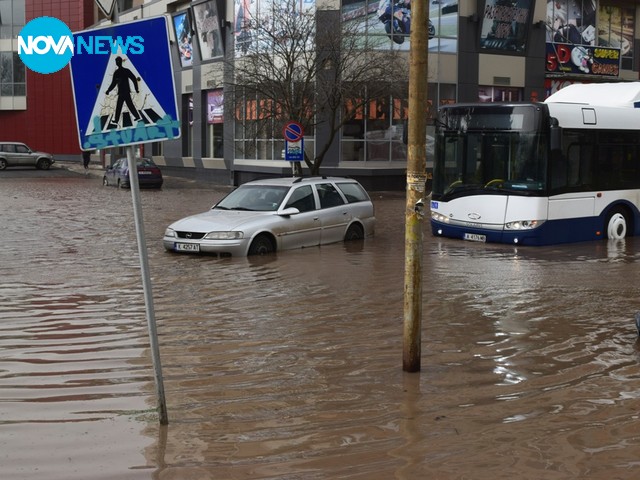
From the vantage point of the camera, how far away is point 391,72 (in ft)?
108

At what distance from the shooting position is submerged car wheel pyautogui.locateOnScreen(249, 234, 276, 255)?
16.0m

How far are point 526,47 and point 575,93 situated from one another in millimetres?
22065

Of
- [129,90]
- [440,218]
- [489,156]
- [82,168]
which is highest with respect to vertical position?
[129,90]

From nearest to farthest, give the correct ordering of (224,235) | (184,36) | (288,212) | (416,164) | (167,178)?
(416,164) < (224,235) < (288,212) < (184,36) < (167,178)

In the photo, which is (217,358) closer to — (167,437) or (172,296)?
(167,437)

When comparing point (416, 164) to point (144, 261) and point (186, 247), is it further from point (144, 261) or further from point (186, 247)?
point (186, 247)

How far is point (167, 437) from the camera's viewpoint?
6.03 m

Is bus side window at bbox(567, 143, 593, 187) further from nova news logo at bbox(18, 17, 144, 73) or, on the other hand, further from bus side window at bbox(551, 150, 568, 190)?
nova news logo at bbox(18, 17, 144, 73)

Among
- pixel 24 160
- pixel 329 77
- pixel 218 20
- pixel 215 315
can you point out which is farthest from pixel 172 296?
pixel 24 160

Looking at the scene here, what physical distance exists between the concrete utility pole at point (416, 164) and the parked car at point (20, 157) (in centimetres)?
4951

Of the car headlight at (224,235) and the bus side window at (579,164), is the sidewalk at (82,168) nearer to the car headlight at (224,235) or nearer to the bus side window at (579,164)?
the car headlight at (224,235)

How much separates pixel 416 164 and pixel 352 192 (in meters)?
11.1

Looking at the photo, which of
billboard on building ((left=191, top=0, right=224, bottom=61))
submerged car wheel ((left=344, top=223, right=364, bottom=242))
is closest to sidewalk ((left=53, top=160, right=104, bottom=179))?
billboard on building ((left=191, top=0, right=224, bottom=61))

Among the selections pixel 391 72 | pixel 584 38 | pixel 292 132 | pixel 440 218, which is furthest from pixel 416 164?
pixel 584 38
